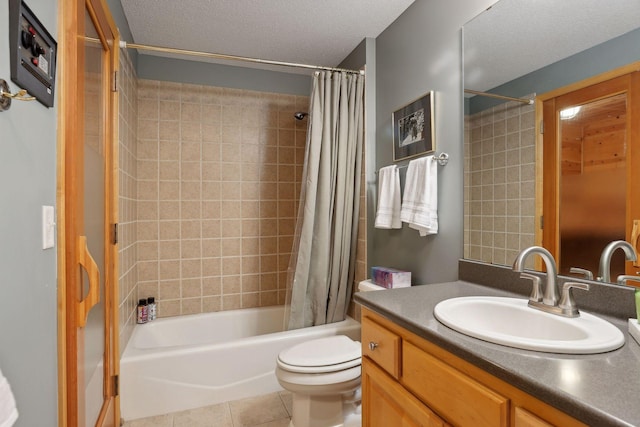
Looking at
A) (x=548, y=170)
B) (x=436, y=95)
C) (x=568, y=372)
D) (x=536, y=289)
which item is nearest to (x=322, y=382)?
(x=536, y=289)

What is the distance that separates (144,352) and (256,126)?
1863 mm

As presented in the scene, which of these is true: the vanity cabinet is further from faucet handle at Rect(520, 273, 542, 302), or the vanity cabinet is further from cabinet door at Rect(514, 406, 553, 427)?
faucet handle at Rect(520, 273, 542, 302)

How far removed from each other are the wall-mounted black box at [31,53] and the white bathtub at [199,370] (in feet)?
4.98

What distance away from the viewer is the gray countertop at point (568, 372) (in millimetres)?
524

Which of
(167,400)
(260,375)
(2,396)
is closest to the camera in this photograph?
(2,396)

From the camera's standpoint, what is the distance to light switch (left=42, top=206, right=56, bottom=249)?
80 centimetres

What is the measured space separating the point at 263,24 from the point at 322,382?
7.05ft

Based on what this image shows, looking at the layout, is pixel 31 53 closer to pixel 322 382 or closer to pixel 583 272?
pixel 322 382

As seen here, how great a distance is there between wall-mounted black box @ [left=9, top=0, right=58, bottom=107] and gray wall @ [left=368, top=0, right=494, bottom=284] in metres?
1.58

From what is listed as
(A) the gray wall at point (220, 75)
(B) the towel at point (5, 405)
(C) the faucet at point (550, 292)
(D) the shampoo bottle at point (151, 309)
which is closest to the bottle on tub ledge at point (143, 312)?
(D) the shampoo bottle at point (151, 309)

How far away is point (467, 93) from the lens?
1.54m

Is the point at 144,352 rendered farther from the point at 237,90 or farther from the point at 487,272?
the point at 237,90

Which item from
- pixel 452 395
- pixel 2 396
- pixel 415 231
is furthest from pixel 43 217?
pixel 415 231

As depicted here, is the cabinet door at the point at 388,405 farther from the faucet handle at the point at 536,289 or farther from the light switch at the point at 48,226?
the light switch at the point at 48,226
